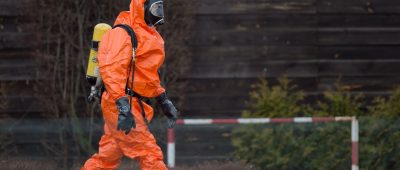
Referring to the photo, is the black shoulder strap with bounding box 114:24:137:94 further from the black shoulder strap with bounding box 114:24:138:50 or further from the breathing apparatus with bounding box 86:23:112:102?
the breathing apparatus with bounding box 86:23:112:102

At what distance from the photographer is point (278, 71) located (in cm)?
968

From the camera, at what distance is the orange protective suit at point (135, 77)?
605 centimetres

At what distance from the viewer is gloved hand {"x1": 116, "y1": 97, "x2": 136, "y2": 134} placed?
593 cm

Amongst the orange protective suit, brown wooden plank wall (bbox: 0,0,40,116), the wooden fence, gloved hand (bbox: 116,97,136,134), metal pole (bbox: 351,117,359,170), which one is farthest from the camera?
the wooden fence

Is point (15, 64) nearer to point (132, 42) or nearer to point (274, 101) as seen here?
point (274, 101)

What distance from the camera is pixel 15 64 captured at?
9305 millimetres

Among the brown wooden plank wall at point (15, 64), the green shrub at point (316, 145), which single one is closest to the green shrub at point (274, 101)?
the green shrub at point (316, 145)

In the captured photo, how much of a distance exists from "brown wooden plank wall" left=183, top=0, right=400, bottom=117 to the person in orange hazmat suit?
3.12 meters

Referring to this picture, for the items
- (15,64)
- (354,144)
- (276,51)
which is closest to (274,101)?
(276,51)

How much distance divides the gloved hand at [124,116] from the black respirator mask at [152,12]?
68 centimetres

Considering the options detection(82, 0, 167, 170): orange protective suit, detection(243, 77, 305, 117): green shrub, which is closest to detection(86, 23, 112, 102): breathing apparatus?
detection(82, 0, 167, 170): orange protective suit

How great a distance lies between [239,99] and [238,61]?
1.35ft

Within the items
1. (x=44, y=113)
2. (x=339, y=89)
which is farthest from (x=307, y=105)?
(x=44, y=113)

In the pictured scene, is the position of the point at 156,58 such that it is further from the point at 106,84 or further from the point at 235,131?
the point at 235,131
